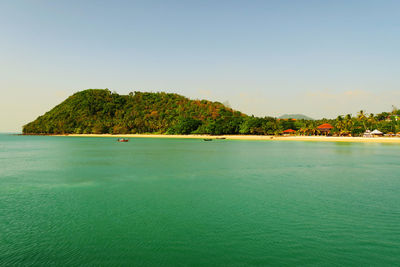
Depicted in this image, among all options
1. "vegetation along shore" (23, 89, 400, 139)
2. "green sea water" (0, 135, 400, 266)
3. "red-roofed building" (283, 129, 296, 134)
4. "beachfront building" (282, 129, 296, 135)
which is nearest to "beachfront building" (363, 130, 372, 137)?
"vegetation along shore" (23, 89, 400, 139)

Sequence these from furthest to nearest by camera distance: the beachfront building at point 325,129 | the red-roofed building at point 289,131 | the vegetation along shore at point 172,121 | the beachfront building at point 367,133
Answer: the red-roofed building at point 289,131 → the beachfront building at point 325,129 → the vegetation along shore at point 172,121 → the beachfront building at point 367,133

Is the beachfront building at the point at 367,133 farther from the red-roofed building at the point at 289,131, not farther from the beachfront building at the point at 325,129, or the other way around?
the red-roofed building at the point at 289,131

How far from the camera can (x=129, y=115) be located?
168250 mm

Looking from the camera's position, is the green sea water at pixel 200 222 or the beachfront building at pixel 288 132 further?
the beachfront building at pixel 288 132

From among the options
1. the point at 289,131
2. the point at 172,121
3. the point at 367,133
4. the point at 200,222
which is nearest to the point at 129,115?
the point at 172,121

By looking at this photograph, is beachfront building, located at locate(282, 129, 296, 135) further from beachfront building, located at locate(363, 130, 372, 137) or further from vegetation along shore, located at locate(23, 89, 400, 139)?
beachfront building, located at locate(363, 130, 372, 137)

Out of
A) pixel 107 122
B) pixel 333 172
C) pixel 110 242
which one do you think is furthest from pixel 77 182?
pixel 107 122

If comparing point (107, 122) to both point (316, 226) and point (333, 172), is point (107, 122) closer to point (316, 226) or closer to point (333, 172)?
point (333, 172)

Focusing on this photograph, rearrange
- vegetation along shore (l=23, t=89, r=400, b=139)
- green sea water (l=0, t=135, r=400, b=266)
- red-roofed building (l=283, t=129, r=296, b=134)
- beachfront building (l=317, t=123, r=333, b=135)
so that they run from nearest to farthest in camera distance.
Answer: green sea water (l=0, t=135, r=400, b=266) → vegetation along shore (l=23, t=89, r=400, b=139) → beachfront building (l=317, t=123, r=333, b=135) → red-roofed building (l=283, t=129, r=296, b=134)

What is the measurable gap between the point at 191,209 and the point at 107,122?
15760 cm

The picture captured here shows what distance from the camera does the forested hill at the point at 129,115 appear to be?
5640 inches

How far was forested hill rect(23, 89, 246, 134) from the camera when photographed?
143250 mm

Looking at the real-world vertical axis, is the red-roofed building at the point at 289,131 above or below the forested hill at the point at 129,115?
below

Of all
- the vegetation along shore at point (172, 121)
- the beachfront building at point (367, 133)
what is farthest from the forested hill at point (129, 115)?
the beachfront building at point (367, 133)
